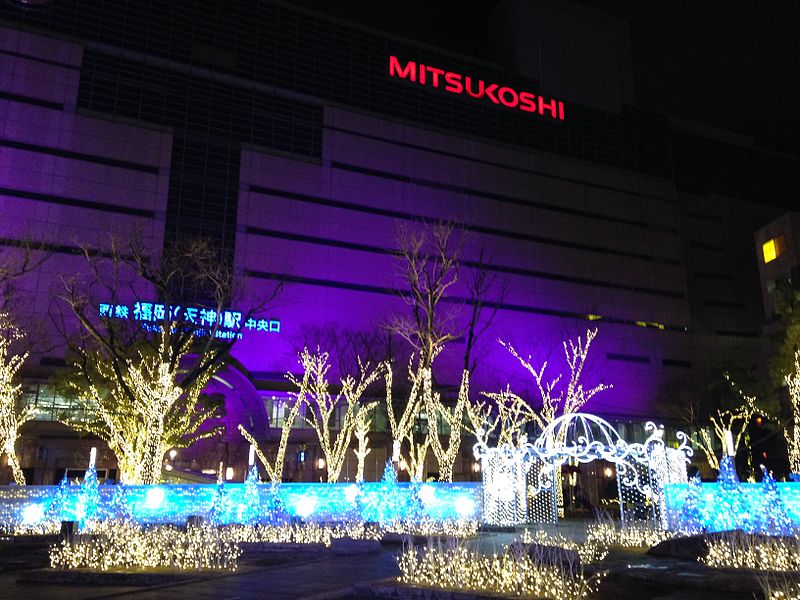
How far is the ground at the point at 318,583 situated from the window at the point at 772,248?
40.5 metres

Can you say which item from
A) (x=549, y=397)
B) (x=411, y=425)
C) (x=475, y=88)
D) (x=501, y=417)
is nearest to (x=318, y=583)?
(x=411, y=425)

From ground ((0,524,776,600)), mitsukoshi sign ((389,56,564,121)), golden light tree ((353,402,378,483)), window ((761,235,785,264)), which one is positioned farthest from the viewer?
mitsukoshi sign ((389,56,564,121))

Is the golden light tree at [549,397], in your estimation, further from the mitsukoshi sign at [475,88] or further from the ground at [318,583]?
the mitsukoshi sign at [475,88]

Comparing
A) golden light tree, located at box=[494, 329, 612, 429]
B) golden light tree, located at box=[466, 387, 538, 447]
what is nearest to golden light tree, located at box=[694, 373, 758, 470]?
golden light tree, located at box=[494, 329, 612, 429]

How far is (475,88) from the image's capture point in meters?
64.7

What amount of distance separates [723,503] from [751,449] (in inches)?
1224

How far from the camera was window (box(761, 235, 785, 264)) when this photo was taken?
45812 millimetres

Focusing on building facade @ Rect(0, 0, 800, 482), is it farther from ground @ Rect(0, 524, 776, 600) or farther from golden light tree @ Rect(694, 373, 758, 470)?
ground @ Rect(0, 524, 776, 600)

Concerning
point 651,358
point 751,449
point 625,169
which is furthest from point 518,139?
point 751,449

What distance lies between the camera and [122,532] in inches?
497

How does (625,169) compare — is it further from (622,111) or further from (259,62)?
(259,62)

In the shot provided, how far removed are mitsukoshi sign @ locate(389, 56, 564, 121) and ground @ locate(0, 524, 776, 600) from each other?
181 feet

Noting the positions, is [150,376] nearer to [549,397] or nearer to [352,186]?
[549,397]

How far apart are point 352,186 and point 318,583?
4772 centimetres
